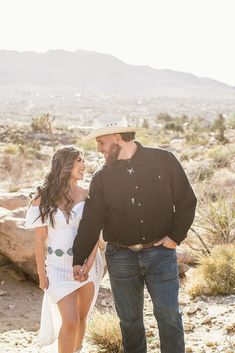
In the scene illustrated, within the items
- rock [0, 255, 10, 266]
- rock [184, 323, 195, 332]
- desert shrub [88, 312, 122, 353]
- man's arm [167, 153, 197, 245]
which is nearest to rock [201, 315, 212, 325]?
rock [184, 323, 195, 332]

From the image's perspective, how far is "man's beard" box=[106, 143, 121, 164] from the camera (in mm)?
3531

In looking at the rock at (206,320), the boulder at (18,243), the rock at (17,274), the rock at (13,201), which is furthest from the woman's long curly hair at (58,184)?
the rock at (13,201)

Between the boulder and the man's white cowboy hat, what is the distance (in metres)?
3.06

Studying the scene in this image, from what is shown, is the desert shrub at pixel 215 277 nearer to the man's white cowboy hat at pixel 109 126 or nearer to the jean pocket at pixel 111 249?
the jean pocket at pixel 111 249

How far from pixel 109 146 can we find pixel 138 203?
0.42m

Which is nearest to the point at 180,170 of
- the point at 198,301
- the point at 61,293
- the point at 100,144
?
the point at 100,144

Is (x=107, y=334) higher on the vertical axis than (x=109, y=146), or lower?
lower

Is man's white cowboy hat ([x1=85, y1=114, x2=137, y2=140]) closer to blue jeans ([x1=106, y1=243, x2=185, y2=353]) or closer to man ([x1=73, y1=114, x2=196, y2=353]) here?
man ([x1=73, y1=114, x2=196, y2=353])

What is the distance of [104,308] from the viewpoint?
6172 mm

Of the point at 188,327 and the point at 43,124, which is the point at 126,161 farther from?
the point at 43,124

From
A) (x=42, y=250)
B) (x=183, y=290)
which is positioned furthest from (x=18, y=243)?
(x=42, y=250)

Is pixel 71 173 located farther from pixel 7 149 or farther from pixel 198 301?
pixel 7 149

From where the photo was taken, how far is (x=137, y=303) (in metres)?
3.65

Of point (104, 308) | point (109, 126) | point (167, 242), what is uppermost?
point (109, 126)
